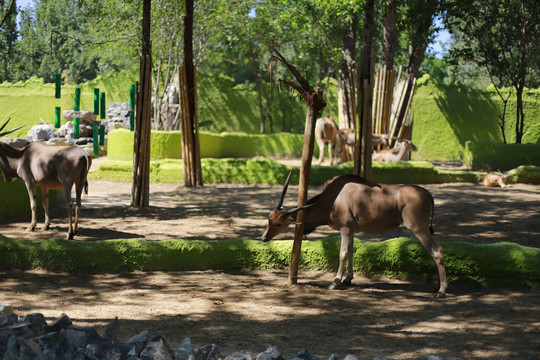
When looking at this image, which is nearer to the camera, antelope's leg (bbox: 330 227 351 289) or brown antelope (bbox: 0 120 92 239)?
antelope's leg (bbox: 330 227 351 289)

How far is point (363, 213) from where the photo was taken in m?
6.43

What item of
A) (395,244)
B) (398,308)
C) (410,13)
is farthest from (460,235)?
(410,13)

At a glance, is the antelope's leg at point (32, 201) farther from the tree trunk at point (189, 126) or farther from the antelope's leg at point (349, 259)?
the tree trunk at point (189, 126)

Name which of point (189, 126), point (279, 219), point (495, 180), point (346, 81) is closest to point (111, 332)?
point (279, 219)

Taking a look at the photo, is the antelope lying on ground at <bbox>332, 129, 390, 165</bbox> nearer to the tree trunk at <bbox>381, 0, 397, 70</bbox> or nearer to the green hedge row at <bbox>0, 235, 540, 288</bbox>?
the tree trunk at <bbox>381, 0, 397, 70</bbox>

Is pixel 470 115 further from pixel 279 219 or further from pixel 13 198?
pixel 279 219

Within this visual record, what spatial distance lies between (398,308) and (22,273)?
3.91m

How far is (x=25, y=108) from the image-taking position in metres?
28.5

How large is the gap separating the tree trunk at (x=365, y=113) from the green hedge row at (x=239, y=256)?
3.12 meters

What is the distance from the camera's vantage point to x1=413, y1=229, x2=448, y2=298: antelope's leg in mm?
6141

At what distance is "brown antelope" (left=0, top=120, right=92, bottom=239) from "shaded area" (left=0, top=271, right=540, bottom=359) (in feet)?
7.40

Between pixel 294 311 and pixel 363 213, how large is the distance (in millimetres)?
1377

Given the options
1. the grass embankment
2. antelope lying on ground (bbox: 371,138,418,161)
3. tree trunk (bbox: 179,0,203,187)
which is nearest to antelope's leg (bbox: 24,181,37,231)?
tree trunk (bbox: 179,0,203,187)

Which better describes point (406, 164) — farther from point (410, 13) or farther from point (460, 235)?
point (460, 235)
